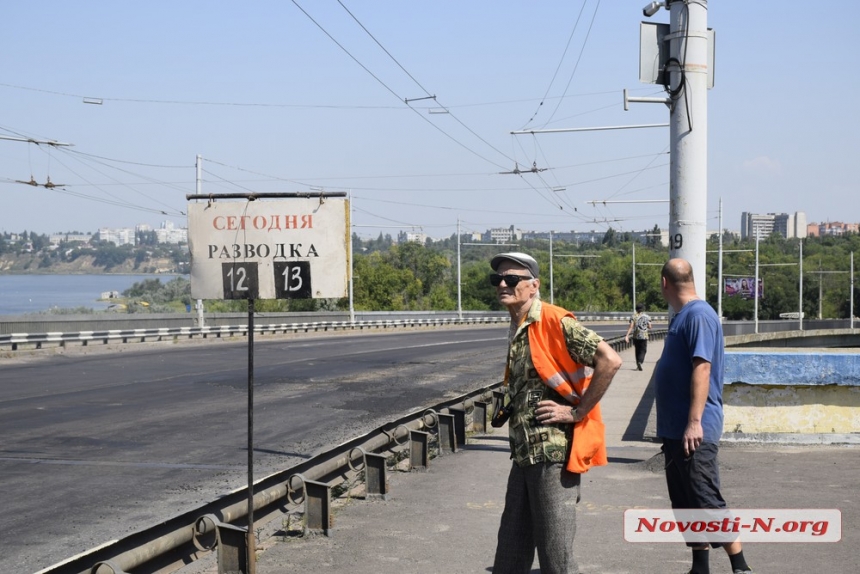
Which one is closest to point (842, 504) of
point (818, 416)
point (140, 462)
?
point (818, 416)

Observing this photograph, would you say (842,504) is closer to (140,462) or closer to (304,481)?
(304,481)

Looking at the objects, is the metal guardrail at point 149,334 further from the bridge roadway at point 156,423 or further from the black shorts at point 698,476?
the black shorts at point 698,476

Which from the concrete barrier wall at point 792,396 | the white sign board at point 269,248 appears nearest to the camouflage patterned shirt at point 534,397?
the white sign board at point 269,248

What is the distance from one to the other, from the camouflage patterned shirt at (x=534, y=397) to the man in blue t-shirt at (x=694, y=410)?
990 millimetres

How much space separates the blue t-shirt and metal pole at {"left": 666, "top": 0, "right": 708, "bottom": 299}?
4.82 metres

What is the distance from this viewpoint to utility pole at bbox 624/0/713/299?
10742mm

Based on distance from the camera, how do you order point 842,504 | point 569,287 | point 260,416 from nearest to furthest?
point 842,504 < point 260,416 < point 569,287

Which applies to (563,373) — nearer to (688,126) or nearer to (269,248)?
(269,248)

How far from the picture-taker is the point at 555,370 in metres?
5.13

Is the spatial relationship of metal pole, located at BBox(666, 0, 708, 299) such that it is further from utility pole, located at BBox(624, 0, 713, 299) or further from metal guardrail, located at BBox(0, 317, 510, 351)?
metal guardrail, located at BBox(0, 317, 510, 351)

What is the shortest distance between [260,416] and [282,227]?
1095 cm

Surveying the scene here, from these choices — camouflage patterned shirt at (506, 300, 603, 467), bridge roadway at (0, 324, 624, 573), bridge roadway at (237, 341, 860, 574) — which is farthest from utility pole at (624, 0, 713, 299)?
camouflage patterned shirt at (506, 300, 603, 467)

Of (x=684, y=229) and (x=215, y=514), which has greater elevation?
(x=684, y=229)

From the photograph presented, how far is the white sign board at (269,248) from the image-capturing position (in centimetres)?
707
